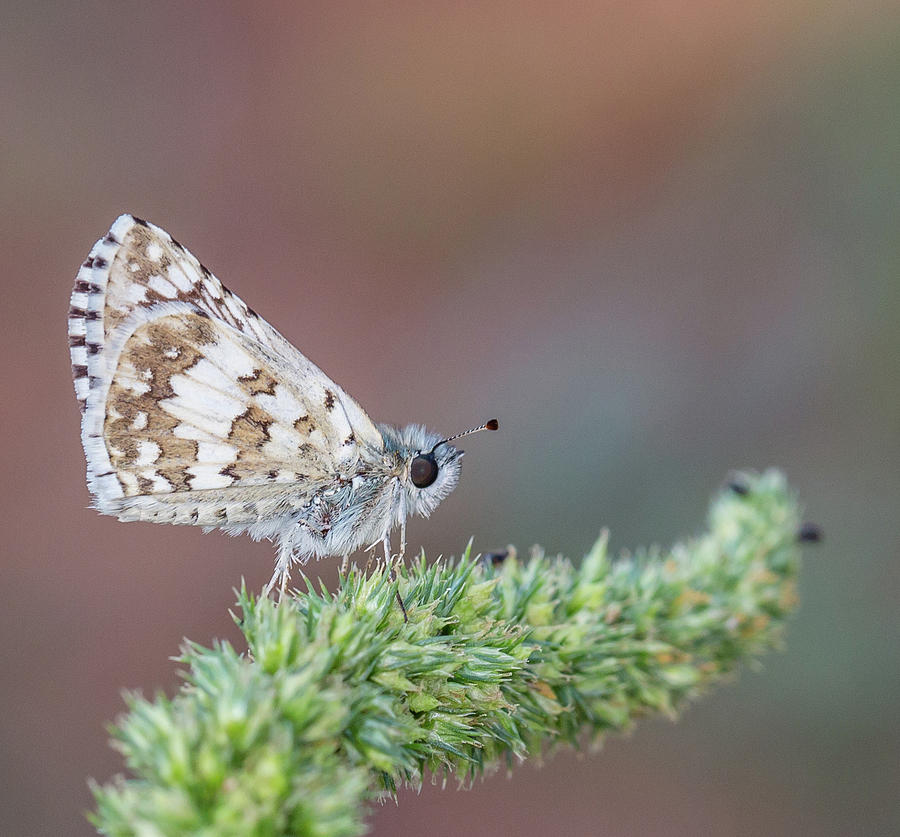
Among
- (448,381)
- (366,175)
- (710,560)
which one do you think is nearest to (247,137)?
(366,175)

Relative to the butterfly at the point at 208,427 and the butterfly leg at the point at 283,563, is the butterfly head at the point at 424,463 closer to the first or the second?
the butterfly at the point at 208,427

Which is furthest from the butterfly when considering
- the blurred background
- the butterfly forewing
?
the blurred background

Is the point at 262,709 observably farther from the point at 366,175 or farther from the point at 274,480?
the point at 366,175

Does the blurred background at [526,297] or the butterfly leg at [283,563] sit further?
the blurred background at [526,297]

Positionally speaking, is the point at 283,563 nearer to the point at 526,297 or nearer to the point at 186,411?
the point at 186,411

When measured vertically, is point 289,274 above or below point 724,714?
above

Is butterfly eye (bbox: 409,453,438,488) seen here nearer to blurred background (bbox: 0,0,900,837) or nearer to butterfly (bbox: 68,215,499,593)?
butterfly (bbox: 68,215,499,593)

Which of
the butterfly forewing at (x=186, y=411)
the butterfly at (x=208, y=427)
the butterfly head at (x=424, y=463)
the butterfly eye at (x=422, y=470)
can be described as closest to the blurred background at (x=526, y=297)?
the butterfly head at (x=424, y=463)
